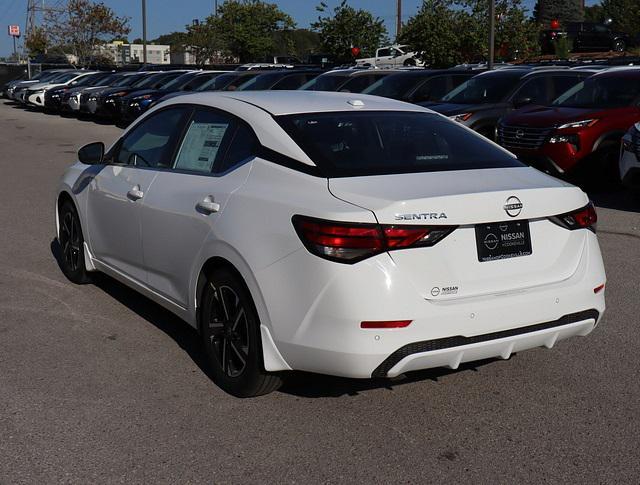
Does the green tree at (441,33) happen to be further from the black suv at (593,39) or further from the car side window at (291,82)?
the black suv at (593,39)

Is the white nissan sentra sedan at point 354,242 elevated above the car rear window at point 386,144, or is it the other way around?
the car rear window at point 386,144

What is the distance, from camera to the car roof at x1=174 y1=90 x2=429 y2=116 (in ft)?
16.7

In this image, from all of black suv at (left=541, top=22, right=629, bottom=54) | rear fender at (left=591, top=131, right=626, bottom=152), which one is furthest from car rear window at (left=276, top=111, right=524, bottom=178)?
black suv at (left=541, top=22, right=629, bottom=54)

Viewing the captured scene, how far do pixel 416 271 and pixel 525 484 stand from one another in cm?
102

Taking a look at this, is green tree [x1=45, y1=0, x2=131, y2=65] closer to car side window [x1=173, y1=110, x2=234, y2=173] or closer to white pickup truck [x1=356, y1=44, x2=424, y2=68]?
white pickup truck [x1=356, y1=44, x2=424, y2=68]

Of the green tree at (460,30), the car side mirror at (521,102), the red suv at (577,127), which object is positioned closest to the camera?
the red suv at (577,127)

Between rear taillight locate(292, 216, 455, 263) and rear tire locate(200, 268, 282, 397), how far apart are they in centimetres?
62

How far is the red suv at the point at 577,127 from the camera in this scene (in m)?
11.6

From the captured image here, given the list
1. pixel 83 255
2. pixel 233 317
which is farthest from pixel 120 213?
pixel 233 317

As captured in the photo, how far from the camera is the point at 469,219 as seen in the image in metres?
4.08

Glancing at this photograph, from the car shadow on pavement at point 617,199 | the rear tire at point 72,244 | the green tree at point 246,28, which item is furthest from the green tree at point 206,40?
the rear tire at point 72,244

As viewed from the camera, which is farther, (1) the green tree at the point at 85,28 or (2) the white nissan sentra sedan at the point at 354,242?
(1) the green tree at the point at 85,28

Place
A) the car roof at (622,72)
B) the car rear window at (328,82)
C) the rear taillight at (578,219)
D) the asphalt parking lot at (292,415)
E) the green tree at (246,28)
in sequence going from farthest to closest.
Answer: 1. the green tree at (246,28)
2. the car rear window at (328,82)
3. the car roof at (622,72)
4. the rear taillight at (578,219)
5. the asphalt parking lot at (292,415)

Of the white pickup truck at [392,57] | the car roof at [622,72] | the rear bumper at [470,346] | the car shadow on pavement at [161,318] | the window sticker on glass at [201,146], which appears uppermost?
the white pickup truck at [392,57]
